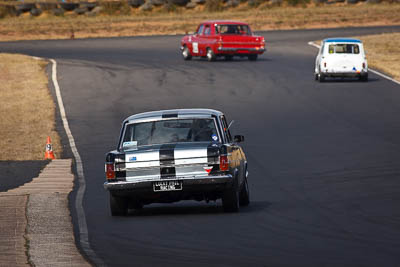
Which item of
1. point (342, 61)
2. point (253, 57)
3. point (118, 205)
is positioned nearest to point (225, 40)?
point (253, 57)

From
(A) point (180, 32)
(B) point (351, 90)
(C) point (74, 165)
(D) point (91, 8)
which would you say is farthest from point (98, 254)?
(D) point (91, 8)

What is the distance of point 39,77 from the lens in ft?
135

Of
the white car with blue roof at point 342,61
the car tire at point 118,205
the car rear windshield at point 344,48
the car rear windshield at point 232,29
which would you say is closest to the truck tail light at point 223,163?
the car tire at point 118,205

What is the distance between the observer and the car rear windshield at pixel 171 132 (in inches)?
571

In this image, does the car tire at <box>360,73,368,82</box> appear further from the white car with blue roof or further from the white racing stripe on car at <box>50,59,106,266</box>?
the white racing stripe on car at <box>50,59,106,266</box>

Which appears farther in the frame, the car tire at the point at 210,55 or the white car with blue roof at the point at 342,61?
the car tire at the point at 210,55

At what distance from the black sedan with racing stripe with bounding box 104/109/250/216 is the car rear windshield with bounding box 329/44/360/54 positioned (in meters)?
23.5

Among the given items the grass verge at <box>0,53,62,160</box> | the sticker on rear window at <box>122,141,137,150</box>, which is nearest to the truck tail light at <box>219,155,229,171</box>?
the sticker on rear window at <box>122,141,137,150</box>

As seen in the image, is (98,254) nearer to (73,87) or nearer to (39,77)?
(73,87)

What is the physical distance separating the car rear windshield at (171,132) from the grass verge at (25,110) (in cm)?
1005

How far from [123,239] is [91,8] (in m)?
65.1

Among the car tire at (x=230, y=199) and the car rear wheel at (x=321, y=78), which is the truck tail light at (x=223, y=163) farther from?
the car rear wheel at (x=321, y=78)

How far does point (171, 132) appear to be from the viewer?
14.6 m

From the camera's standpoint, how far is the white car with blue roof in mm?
36906
